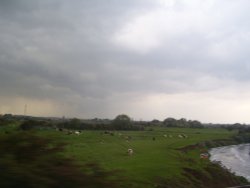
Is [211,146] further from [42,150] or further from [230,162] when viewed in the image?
[42,150]

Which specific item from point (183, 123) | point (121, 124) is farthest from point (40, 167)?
point (183, 123)

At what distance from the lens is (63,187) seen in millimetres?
5719

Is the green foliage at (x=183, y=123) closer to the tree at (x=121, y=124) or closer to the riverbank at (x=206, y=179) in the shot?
the tree at (x=121, y=124)

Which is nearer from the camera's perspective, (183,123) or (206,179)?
(206,179)

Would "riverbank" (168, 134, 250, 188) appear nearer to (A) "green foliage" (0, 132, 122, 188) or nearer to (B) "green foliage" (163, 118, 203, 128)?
(A) "green foliage" (0, 132, 122, 188)

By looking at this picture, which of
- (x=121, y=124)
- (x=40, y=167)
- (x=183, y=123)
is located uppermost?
(x=183, y=123)

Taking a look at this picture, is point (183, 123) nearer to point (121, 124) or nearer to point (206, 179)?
point (121, 124)

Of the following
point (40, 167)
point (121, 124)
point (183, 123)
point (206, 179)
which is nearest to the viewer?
point (40, 167)

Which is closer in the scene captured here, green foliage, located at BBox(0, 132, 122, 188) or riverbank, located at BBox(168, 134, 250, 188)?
green foliage, located at BBox(0, 132, 122, 188)

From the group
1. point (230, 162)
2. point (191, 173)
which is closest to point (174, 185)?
point (191, 173)

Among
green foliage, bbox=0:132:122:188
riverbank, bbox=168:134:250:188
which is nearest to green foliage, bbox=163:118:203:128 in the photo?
riverbank, bbox=168:134:250:188

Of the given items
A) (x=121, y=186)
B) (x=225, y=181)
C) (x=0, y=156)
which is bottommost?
(x=225, y=181)

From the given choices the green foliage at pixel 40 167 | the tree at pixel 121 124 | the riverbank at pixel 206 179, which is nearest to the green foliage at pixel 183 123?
the tree at pixel 121 124

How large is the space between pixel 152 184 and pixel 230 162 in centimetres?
3765
